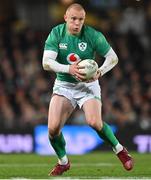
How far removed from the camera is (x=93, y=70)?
1038cm

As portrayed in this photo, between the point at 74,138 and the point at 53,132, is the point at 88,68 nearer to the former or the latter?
the point at 53,132

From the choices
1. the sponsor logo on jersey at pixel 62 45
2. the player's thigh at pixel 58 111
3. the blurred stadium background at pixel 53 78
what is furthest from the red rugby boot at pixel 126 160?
the blurred stadium background at pixel 53 78

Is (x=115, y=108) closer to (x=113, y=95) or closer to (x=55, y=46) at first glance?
(x=113, y=95)

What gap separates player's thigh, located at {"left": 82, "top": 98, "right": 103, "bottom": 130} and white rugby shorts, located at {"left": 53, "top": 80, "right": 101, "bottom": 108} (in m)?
0.10

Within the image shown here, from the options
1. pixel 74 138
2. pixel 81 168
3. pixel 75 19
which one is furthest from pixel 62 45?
pixel 74 138

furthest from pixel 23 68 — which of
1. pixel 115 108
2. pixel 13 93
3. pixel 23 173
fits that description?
pixel 23 173

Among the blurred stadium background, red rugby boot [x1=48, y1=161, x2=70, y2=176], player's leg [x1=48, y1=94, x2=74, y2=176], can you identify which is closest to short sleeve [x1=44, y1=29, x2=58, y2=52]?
player's leg [x1=48, y1=94, x2=74, y2=176]

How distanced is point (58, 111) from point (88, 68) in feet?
2.46

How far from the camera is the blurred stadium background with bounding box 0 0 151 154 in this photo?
17.4 m

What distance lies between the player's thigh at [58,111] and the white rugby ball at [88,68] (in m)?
0.61

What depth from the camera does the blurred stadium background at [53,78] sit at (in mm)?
17406

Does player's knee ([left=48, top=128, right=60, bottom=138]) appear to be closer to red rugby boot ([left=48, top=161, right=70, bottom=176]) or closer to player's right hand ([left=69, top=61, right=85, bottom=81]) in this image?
red rugby boot ([left=48, top=161, right=70, bottom=176])

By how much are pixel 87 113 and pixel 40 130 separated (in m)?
6.84

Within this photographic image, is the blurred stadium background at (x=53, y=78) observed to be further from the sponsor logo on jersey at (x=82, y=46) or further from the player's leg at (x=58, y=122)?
the player's leg at (x=58, y=122)
